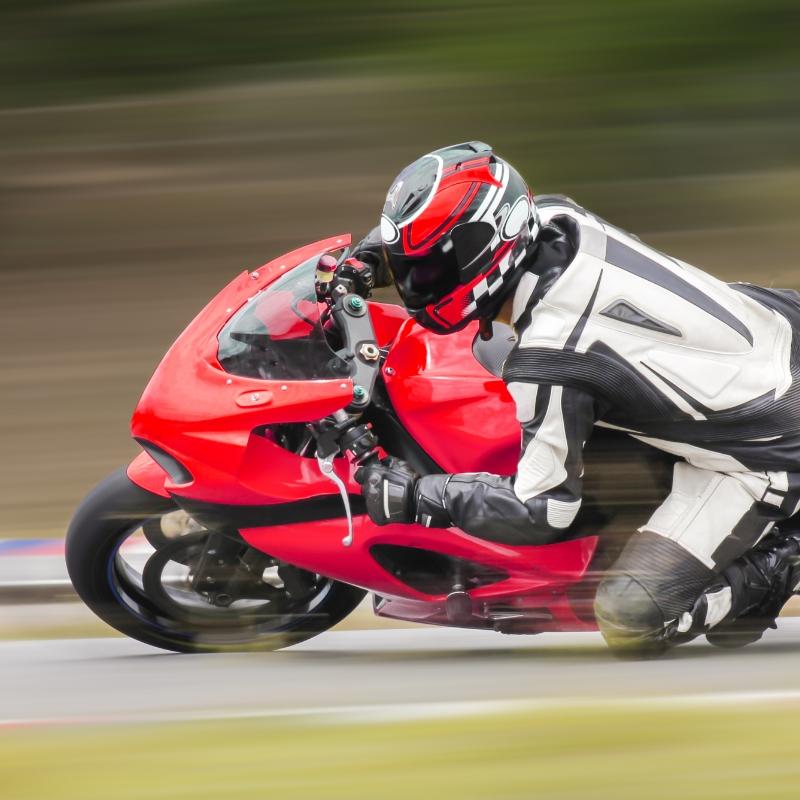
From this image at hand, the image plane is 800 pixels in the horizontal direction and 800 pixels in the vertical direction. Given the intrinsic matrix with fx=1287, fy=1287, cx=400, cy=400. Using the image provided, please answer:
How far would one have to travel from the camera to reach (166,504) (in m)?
3.45

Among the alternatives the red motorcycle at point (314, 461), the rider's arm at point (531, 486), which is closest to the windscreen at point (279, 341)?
the red motorcycle at point (314, 461)

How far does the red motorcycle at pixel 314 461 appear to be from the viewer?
3.27m


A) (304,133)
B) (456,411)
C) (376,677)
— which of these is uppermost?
(304,133)

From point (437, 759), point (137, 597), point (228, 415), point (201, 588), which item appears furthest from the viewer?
point (137, 597)

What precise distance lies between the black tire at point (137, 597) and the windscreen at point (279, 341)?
0.46 m

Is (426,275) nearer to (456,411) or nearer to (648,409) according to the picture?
(456,411)

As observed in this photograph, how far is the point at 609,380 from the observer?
10.0 feet

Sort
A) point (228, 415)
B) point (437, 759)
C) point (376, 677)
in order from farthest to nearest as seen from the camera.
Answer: point (376, 677) → point (228, 415) → point (437, 759)

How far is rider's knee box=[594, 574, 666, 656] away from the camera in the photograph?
132 inches

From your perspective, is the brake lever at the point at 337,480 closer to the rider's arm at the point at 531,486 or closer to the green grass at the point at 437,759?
the rider's arm at the point at 531,486

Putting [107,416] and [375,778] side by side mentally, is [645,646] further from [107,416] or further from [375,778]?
[107,416]

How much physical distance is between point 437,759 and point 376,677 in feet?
2.22

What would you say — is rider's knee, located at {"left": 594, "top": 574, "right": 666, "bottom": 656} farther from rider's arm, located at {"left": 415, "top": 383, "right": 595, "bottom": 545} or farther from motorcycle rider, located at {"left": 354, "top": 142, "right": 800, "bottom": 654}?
rider's arm, located at {"left": 415, "top": 383, "right": 595, "bottom": 545}

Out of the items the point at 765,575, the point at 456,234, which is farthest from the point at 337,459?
the point at 765,575
